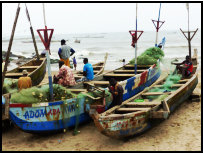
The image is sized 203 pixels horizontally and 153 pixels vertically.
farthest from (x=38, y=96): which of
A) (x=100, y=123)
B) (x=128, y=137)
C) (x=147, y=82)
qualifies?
A: (x=147, y=82)

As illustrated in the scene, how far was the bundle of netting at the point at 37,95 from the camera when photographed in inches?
255

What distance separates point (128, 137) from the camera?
6660mm

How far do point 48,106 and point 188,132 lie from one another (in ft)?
13.2

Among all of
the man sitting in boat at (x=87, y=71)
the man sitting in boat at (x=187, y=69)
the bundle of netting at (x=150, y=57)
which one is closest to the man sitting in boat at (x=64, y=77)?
the man sitting in boat at (x=87, y=71)

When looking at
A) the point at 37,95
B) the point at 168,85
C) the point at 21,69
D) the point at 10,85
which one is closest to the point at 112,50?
the point at 21,69

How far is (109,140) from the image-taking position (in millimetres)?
6789

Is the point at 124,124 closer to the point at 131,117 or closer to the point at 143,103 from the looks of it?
the point at 131,117

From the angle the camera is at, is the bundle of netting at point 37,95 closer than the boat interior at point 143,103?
Yes

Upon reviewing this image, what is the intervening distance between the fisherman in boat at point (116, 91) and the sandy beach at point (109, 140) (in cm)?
113

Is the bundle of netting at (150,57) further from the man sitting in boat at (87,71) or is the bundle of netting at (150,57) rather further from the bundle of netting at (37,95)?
the bundle of netting at (37,95)

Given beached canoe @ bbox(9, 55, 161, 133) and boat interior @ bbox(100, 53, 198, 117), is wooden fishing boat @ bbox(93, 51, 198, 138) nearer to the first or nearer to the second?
boat interior @ bbox(100, 53, 198, 117)

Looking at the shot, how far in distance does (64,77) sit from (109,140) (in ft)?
8.79

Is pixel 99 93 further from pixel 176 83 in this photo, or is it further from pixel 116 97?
pixel 176 83

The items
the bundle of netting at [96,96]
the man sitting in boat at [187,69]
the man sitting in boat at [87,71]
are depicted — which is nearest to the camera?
the bundle of netting at [96,96]
